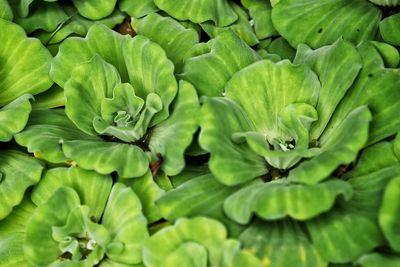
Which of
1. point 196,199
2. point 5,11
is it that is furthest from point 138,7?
point 196,199

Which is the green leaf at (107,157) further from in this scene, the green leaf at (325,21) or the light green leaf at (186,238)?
the green leaf at (325,21)

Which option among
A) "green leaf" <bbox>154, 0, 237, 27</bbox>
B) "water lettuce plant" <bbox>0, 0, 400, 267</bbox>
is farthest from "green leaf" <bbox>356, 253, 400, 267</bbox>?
"green leaf" <bbox>154, 0, 237, 27</bbox>

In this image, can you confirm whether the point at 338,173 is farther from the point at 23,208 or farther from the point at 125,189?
the point at 23,208

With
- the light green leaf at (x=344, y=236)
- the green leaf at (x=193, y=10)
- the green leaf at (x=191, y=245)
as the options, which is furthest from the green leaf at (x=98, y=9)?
the light green leaf at (x=344, y=236)

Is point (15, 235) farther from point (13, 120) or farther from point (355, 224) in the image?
point (355, 224)

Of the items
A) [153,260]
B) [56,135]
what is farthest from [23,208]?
[153,260]

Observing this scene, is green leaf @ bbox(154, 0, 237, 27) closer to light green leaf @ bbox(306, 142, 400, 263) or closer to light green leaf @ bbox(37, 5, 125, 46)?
light green leaf @ bbox(37, 5, 125, 46)
